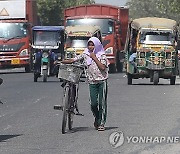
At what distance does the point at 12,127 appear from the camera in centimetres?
1580

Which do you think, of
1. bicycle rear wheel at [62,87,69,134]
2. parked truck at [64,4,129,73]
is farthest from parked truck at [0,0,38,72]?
bicycle rear wheel at [62,87,69,134]

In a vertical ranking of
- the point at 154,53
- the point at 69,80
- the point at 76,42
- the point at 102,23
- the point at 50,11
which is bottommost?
the point at 50,11

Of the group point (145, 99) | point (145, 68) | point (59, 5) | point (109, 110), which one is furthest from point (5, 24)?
point (59, 5)

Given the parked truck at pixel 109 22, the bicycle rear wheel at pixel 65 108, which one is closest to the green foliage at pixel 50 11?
the parked truck at pixel 109 22

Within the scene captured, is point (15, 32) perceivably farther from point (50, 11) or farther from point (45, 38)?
point (50, 11)

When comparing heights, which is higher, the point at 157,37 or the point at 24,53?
the point at 157,37

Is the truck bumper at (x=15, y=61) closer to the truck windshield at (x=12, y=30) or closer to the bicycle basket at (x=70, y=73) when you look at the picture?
the truck windshield at (x=12, y=30)

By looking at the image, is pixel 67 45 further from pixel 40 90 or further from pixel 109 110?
pixel 109 110

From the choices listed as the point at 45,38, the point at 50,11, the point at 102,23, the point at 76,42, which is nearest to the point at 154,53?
the point at 76,42

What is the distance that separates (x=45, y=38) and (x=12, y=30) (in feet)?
11.6

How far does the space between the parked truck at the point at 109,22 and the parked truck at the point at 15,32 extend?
2.13 m

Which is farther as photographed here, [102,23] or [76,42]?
[102,23]

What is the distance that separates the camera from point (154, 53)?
1165 inches

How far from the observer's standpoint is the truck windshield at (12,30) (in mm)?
42469
